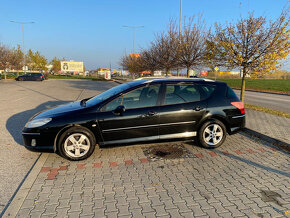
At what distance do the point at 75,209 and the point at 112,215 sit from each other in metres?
0.48

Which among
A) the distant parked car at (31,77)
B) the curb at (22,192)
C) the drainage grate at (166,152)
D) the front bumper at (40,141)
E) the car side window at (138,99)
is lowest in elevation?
the curb at (22,192)

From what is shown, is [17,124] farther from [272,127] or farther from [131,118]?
[272,127]

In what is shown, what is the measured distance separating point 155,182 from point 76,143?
5.37ft

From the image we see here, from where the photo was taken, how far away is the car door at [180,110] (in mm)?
3947

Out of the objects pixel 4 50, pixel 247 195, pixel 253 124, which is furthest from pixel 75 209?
pixel 4 50

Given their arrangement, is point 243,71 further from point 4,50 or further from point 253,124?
point 4,50

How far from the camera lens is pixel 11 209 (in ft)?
7.84

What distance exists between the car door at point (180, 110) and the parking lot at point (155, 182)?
0.46 m

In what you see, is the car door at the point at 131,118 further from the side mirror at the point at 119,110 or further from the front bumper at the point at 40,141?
the front bumper at the point at 40,141

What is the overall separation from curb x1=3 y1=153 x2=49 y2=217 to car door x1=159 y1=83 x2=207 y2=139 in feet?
7.58

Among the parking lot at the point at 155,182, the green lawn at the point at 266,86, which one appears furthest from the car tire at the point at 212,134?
the green lawn at the point at 266,86

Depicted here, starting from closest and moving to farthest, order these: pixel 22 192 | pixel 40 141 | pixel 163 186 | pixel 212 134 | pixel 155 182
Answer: pixel 22 192, pixel 163 186, pixel 155 182, pixel 40 141, pixel 212 134

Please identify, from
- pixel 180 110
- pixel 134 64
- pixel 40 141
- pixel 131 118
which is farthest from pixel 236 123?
pixel 134 64

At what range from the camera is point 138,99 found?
3936mm
